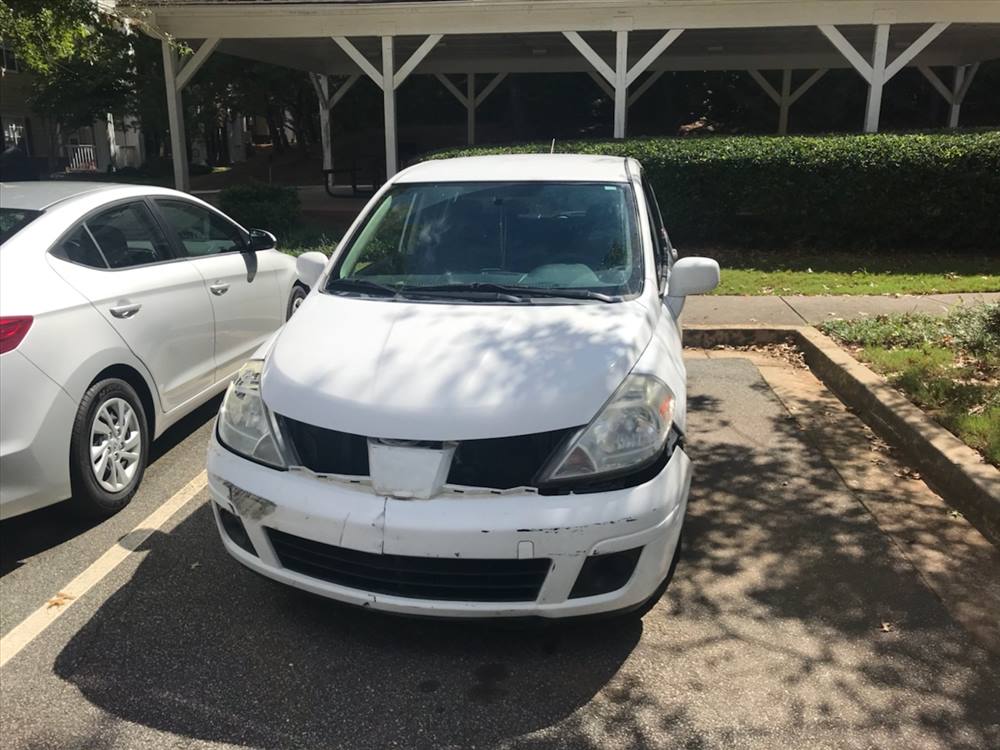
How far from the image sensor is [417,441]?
114 inches

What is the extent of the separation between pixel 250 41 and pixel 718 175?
9.22 metres

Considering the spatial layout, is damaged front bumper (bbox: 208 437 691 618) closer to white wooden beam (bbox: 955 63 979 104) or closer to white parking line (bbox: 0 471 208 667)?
white parking line (bbox: 0 471 208 667)

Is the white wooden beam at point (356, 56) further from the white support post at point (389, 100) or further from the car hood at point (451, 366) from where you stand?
the car hood at point (451, 366)

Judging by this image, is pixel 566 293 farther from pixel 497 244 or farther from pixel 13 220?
pixel 13 220

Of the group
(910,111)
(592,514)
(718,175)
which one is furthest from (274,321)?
(910,111)

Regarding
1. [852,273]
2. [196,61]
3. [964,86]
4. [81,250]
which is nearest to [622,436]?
[81,250]

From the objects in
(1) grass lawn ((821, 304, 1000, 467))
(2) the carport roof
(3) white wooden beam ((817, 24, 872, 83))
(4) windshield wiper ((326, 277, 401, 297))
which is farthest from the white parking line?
(3) white wooden beam ((817, 24, 872, 83))

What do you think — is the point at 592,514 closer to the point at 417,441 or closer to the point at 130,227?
the point at 417,441

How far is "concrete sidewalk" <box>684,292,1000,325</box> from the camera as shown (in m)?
8.05

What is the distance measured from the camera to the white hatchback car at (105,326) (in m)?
3.72

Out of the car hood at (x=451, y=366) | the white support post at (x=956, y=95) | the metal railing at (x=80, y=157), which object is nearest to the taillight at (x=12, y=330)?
the car hood at (x=451, y=366)

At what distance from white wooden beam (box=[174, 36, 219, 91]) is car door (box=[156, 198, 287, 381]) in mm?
9347

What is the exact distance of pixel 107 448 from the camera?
4.21 metres

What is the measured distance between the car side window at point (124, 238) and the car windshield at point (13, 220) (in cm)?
22
